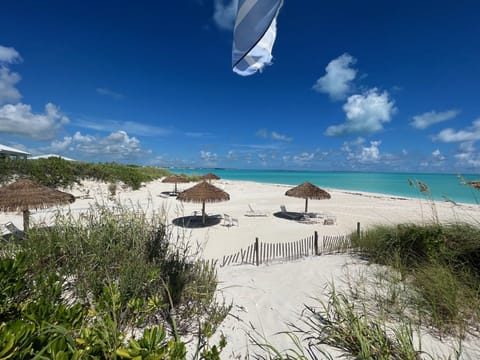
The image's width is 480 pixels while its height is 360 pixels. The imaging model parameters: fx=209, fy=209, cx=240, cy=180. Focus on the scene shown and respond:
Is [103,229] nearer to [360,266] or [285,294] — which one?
[285,294]

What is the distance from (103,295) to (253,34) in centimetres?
277

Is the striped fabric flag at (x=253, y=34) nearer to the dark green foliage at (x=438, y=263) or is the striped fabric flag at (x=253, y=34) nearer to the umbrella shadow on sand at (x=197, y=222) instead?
the dark green foliage at (x=438, y=263)

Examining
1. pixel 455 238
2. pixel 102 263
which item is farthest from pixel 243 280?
pixel 455 238

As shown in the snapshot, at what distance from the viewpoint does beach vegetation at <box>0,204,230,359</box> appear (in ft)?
4.20

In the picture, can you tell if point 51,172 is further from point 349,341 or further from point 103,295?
point 349,341

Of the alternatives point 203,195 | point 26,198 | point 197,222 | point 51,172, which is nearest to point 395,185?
point 197,222

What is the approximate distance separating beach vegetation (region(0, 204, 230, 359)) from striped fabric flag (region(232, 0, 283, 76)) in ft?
6.86

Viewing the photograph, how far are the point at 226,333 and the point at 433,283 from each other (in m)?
2.83

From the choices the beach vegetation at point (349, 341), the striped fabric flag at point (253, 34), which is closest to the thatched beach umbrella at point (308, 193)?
the beach vegetation at point (349, 341)

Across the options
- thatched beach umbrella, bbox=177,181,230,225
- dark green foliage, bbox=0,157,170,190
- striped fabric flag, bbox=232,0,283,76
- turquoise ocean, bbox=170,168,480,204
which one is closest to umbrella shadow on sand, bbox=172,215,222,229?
thatched beach umbrella, bbox=177,181,230,225

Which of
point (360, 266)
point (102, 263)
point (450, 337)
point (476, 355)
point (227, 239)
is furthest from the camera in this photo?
point (227, 239)

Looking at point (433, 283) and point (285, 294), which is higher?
point (433, 283)

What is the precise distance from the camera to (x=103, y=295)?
212 cm

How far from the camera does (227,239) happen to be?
782 cm
